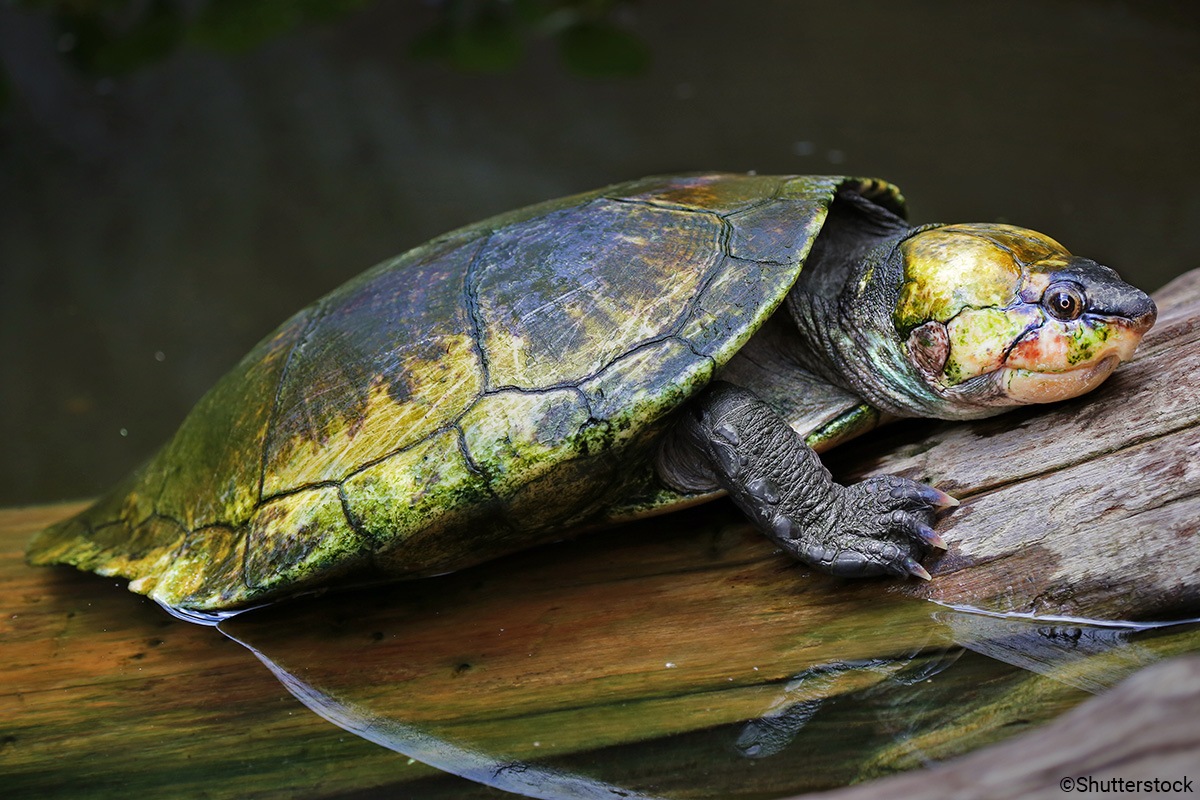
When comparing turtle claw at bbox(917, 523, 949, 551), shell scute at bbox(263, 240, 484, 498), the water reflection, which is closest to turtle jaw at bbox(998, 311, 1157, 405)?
turtle claw at bbox(917, 523, 949, 551)

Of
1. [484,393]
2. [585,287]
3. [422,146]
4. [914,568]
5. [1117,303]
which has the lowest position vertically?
[914,568]

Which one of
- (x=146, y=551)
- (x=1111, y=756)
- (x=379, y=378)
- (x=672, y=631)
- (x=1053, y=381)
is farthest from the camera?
(x=146, y=551)

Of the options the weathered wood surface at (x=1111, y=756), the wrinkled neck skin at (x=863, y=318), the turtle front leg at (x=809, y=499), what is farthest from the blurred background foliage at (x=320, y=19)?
the weathered wood surface at (x=1111, y=756)

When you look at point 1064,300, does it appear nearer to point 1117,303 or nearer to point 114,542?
point 1117,303

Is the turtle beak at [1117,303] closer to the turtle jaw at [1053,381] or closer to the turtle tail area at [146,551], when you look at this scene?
the turtle jaw at [1053,381]

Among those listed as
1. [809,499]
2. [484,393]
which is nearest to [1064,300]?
[809,499]

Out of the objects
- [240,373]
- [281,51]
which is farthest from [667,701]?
[281,51]

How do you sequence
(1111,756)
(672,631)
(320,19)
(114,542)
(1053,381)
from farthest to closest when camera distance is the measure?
(320,19)
(114,542)
(672,631)
(1053,381)
(1111,756)

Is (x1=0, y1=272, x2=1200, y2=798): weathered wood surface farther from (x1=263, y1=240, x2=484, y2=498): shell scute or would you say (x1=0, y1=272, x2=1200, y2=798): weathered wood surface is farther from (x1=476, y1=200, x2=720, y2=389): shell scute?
(x1=476, y1=200, x2=720, y2=389): shell scute
